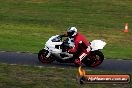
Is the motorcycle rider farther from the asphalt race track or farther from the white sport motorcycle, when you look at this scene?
the asphalt race track

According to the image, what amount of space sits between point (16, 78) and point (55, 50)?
3625 mm

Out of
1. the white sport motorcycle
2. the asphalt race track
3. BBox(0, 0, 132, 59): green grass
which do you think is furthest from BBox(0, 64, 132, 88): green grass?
BBox(0, 0, 132, 59): green grass

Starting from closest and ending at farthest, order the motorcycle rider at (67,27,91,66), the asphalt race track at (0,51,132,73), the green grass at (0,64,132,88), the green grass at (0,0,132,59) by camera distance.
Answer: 1. the green grass at (0,64,132,88)
2. the motorcycle rider at (67,27,91,66)
3. the asphalt race track at (0,51,132,73)
4. the green grass at (0,0,132,59)

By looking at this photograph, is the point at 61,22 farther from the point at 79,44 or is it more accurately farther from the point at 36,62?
the point at 79,44

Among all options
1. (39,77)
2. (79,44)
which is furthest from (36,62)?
(39,77)

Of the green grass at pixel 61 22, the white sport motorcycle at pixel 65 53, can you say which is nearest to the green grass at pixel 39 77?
the white sport motorcycle at pixel 65 53

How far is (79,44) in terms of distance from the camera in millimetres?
20141

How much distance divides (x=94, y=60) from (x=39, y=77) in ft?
12.4

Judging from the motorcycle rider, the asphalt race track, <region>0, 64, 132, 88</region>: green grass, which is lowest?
the asphalt race track

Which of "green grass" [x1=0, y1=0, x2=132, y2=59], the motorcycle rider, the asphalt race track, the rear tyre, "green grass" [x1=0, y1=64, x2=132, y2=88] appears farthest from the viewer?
"green grass" [x1=0, y1=0, x2=132, y2=59]

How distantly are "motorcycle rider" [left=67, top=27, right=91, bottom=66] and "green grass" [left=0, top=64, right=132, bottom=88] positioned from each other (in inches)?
33.4

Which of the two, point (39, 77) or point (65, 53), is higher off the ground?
point (65, 53)

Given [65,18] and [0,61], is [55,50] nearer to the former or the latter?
[0,61]

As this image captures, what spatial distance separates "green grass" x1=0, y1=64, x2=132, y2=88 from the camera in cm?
1652
